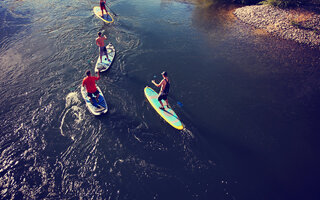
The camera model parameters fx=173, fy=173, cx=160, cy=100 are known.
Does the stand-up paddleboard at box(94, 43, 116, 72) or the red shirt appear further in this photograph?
the stand-up paddleboard at box(94, 43, 116, 72)

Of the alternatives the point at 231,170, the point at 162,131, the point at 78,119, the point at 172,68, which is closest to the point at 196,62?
the point at 172,68

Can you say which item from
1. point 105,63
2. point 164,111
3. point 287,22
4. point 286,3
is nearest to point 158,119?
point 164,111

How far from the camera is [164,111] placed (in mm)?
10367

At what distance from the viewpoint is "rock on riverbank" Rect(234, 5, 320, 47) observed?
1783cm

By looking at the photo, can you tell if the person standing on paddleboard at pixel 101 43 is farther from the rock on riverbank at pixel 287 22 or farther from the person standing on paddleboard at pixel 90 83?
the rock on riverbank at pixel 287 22

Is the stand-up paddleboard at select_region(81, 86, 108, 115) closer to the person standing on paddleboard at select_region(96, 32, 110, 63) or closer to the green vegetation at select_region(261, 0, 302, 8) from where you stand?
the person standing on paddleboard at select_region(96, 32, 110, 63)

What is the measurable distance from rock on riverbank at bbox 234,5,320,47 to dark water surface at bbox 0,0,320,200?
4.74 ft

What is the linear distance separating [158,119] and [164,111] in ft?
1.98

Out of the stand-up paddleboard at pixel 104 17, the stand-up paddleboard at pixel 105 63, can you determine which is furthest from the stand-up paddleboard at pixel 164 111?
the stand-up paddleboard at pixel 104 17

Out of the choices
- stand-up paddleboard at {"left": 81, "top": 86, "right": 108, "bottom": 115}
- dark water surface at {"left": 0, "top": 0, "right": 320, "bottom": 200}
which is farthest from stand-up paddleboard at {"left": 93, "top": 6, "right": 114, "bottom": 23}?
stand-up paddleboard at {"left": 81, "top": 86, "right": 108, "bottom": 115}

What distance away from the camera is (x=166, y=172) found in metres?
8.06

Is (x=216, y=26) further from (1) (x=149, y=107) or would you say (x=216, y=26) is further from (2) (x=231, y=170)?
(2) (x=231, y=170)

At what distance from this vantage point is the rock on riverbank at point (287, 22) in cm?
1783

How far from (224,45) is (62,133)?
51.8 feet
